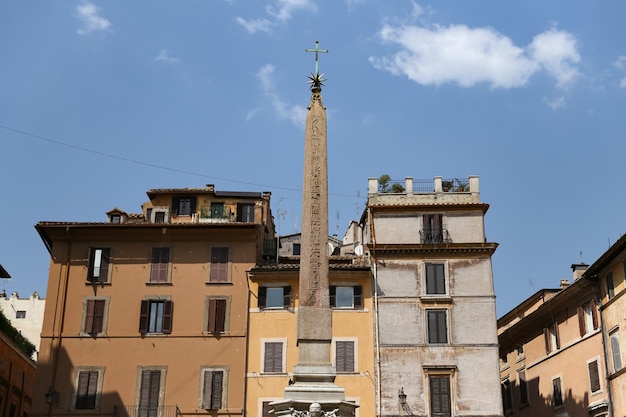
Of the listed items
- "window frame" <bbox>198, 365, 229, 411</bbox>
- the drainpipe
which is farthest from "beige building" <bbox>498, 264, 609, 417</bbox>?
the drainpipe

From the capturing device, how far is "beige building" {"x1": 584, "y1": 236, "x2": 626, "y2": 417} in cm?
3048

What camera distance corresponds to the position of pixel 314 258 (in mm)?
16984

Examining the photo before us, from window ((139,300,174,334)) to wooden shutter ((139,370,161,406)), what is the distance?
1.70 metres

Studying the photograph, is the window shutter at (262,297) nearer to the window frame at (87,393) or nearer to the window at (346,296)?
the window at (346,296)

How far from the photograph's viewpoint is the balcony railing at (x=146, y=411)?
3288cm

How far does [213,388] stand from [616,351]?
14.8m

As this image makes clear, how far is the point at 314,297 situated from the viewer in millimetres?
16688

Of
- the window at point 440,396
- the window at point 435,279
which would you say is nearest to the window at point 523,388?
the window at point 440,396

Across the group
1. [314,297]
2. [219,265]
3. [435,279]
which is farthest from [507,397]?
[314,297]

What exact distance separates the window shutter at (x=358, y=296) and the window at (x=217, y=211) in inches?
309

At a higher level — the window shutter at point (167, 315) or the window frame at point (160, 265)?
the window frame at point (160, 265)

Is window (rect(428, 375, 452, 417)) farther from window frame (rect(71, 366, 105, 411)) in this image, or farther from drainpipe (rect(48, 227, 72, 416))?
drainpipe (rect(48, 227, 72, 416))

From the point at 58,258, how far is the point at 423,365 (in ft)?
50.2

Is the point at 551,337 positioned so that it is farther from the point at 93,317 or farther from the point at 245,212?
the point at 93,317
